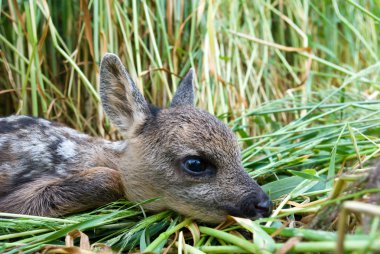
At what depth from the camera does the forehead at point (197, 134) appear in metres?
3.00

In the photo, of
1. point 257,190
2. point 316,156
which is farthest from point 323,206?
point 316,156

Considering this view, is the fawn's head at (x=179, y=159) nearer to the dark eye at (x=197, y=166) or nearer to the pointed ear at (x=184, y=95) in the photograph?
the dark eye at (x=197, y=166)

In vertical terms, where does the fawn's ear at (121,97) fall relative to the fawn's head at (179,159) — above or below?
above

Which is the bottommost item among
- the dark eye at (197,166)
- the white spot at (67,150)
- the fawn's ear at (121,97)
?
the dark eye at (197,166)

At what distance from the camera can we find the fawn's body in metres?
2.91

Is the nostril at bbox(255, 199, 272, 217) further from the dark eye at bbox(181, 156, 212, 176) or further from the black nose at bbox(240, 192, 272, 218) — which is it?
the dark eye at bbox(181, 156, 212, 176)

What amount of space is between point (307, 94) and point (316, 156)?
1563 millimetres

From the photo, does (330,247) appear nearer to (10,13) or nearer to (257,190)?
(257,190)

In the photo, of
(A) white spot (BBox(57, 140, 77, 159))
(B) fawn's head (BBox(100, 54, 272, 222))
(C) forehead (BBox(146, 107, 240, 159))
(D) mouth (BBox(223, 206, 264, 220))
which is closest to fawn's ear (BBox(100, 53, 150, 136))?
(B) fawn's head (BBox(100, 54, 272, 222))

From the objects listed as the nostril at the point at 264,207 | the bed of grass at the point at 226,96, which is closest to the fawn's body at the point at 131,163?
the nostril at the point at 264,207

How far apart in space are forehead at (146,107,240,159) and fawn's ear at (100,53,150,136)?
200mm

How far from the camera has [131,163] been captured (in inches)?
128

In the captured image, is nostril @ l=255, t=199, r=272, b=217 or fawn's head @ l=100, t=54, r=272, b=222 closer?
nostril @ l=255, t=199, r=272, b=217

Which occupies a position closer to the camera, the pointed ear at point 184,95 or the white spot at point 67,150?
the white spot at point 67,150
